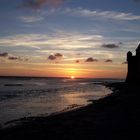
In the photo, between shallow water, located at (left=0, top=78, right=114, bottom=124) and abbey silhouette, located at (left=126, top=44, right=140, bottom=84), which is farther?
abbey silhouette, located at (left=126, top=44, right=140, bottom=84)

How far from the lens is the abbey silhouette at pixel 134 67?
7431 centimetres

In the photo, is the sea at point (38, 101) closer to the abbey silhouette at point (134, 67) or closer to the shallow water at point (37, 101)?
the shallow water at point (37, 101)

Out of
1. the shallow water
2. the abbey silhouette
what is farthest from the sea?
the abbey silhouette

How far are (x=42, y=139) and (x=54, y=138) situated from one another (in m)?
0.50

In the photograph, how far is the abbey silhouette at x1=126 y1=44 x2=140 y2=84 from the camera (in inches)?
2926

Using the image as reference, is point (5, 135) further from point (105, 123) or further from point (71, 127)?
point (105, 123)

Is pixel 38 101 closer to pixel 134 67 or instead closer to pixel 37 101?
pixel 37 101

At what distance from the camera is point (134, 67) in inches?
3014

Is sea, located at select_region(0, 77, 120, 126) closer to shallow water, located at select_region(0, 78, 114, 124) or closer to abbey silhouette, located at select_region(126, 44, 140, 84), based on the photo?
shallow water, located at select_region(0, 78, 114, 124)

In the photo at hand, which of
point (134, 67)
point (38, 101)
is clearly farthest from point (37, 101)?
point (134, 67)

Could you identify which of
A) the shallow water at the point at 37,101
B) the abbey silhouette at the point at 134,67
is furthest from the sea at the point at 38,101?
the abbey silhouette at the point at 134,67

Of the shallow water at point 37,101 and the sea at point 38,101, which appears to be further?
the shallow water at point 37,101

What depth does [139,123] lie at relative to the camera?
14.3 metres

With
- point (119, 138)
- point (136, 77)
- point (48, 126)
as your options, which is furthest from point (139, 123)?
point (136, 77)
